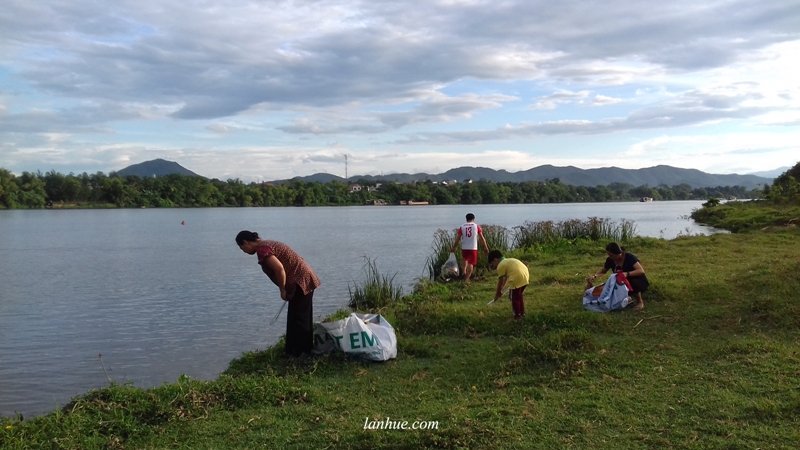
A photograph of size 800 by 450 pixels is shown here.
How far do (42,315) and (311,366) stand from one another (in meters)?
9.64

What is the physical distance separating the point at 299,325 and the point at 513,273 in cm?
314

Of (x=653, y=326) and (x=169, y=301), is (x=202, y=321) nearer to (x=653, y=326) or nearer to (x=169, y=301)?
(x=169, y=301)

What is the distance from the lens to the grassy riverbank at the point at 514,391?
15.7 ft

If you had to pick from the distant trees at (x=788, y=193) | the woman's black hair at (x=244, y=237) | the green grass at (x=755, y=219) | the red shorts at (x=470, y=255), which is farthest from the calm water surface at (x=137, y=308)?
the distant trees at (x=788, y=193)

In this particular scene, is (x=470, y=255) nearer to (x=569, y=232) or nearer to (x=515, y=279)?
(x=515, y=279)

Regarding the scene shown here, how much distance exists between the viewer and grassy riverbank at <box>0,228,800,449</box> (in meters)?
4.77

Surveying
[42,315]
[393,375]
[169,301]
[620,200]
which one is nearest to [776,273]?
[393,375]

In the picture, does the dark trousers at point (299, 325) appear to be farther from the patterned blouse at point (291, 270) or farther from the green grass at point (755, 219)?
the green grass at point (755, 219)

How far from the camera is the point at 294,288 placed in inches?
287

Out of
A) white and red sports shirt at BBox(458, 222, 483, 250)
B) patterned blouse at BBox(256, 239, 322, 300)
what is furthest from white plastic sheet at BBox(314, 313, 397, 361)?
white and red sports shirt at BBox(458, 222, 483, 250)

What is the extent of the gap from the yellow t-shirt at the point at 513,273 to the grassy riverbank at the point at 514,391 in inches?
21.4

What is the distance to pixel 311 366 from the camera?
702 centimetres

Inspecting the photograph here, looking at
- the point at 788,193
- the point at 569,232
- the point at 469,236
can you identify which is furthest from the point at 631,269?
the point at 788,193

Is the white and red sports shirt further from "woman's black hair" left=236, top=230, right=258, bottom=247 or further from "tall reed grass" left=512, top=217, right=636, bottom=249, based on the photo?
"woman's black hair" left=236, top=230, right=258, bottom=247
